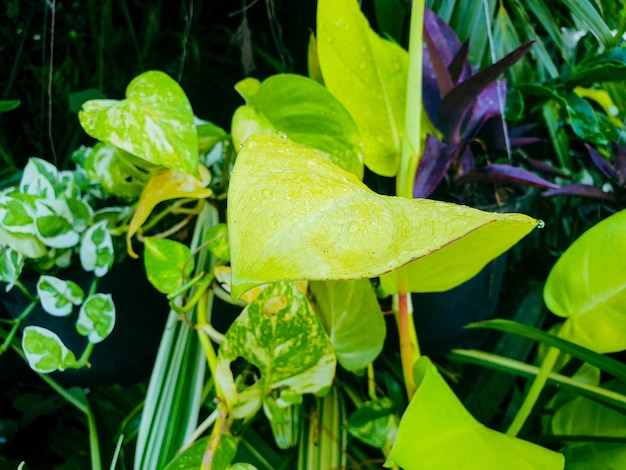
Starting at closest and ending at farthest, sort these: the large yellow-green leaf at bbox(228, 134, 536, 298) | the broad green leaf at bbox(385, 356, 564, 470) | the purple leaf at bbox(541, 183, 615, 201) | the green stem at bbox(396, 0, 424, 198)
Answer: the large yellow-green leaf at bbox(228, 134, 536, 298) < the broad green leaf at bbox(385, 356, 564, 470) < the green stem at bbox(396, 0, 424, 198) < the purple leaf at bbox(541, 183, 615, 201)

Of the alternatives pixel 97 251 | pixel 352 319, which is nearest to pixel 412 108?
pixel 352 319

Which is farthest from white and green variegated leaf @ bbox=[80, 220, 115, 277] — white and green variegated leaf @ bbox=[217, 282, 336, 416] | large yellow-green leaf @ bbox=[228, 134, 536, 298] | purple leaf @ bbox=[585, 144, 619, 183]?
purple leaf @ bbox=[585, 144, 619, 183]


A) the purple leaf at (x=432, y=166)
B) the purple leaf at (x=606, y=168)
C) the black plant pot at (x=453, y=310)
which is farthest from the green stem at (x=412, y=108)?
the purple leaf at (x=606, y=168)

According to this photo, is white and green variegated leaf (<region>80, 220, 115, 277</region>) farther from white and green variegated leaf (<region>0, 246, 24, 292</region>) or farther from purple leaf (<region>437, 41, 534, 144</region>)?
purple leaf (<region>437, 41, 534, 144</region>)

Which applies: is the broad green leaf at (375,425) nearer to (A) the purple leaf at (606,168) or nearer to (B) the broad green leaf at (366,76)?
(B) the broad green leaf at (366,76)

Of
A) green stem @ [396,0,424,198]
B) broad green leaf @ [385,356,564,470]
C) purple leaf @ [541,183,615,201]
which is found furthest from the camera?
purple leaf @ [541,183,615,201]

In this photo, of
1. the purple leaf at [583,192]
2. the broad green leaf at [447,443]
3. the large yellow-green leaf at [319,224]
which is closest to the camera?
the large yellow-green leaf at [319,224]
